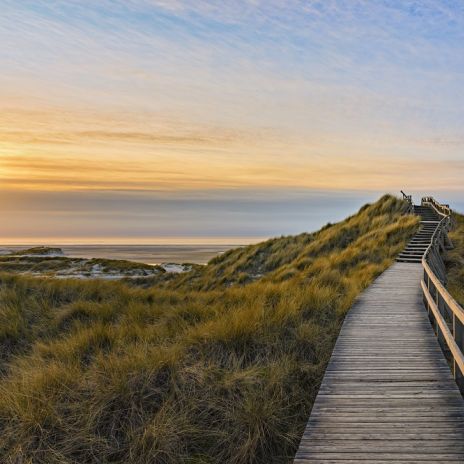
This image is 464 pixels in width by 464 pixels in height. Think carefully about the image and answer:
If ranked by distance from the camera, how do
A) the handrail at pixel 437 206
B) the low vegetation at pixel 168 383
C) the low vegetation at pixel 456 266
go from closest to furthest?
1. the low vegetation at pixel 168 383
2. the low vegetation at pixel 456 266
3. the handrail at pixel 437 206

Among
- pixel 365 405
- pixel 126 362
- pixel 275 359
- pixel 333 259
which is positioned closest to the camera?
pixel 365 405

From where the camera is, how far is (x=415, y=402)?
17.1 ft

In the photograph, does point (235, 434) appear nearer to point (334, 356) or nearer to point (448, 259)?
point (334, 356)

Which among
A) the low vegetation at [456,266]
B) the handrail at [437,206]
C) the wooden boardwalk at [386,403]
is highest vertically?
the handrail at [437,206]

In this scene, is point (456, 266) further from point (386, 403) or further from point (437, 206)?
point (437, 206)

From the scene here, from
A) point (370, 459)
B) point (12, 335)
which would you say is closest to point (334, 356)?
point (370, 459)

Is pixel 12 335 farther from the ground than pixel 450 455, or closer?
closer

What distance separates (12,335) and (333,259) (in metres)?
14.1

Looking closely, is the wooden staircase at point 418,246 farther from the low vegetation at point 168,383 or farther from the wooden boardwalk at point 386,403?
the wooden boardwalk at point 386,403

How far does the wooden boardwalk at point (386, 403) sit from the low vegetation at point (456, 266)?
20.0 feet

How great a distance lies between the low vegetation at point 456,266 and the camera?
14.5 meters

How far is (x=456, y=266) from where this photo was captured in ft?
63.4

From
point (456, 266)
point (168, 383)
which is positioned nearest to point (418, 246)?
point (456, 266)

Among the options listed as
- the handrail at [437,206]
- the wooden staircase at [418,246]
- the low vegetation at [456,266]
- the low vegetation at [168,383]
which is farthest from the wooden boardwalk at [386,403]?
the handrail at [437,206]
